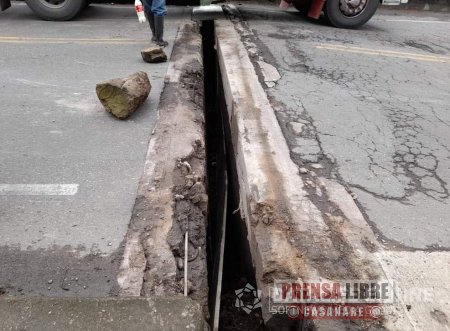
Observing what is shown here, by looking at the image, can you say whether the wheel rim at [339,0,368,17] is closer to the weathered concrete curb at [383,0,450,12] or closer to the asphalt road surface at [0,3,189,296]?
the asphalt road surface at [0,3,189,296]

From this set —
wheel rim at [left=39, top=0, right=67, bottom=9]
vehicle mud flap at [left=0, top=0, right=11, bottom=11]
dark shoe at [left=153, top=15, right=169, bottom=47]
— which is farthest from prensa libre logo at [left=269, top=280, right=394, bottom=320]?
vehicle mud flap at [left=0, top=0, right=11, bottom=11]

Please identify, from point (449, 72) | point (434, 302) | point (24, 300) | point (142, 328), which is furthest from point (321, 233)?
point (449, 72)

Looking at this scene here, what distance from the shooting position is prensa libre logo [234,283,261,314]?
312 cm

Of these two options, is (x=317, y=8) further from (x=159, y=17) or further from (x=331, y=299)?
(x=331, y=299)

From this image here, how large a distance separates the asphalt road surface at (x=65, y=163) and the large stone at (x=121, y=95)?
0.11 metres

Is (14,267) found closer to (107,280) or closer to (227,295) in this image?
(107,280)

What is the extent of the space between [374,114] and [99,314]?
3.68 metres

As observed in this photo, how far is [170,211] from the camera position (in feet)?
9.32

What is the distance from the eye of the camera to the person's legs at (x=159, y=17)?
6.16 meters

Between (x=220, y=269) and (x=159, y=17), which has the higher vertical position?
(x=159, y=17)

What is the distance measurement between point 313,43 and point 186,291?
5.76 metres

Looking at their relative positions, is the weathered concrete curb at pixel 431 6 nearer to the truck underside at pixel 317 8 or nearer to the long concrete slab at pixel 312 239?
the truck underside at pixel 317 8

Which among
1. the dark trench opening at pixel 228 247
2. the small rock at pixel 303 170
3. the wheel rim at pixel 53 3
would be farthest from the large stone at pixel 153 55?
the wheel rim at pixel 53 3

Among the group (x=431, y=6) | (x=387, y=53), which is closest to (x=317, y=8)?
(x=387, y=53)
